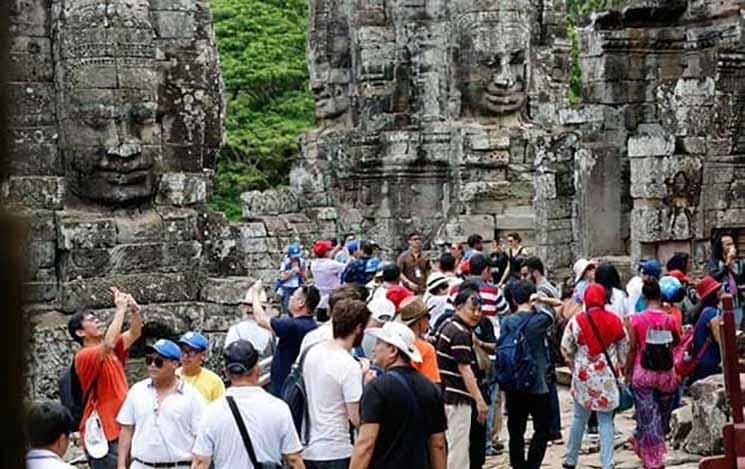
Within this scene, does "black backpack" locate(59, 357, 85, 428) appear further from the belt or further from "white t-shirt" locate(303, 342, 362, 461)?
"white t-shirt" locate(303, 342, 362, 461)

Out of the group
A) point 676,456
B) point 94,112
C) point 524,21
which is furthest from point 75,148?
point 524,21

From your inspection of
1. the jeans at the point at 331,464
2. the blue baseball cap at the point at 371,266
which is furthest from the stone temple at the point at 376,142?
the blue baseball cap at the point at 371,266

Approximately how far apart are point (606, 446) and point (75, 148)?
5738mm

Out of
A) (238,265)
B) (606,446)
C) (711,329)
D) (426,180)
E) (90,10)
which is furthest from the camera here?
(426,180)

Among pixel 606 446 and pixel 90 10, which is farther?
pixel 90 10

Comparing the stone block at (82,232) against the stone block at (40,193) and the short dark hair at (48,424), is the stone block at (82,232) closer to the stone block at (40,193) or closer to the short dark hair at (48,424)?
the stone block at (40,193)

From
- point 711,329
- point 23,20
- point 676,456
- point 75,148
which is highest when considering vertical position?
point 23,20

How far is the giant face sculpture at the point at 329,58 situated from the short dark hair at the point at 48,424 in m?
27.9

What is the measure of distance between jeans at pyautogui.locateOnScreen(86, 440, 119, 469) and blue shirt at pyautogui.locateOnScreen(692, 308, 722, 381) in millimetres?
5536

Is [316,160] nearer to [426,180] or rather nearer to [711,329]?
[426,180]

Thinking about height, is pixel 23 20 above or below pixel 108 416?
above

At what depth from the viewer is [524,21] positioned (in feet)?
90.0

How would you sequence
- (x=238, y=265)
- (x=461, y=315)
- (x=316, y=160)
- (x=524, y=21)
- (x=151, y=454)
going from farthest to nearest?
(x=316, y=160) < (x=524, y=21) < (x=238, y=265) < (x=461, y=315) < (x=151, y=454)

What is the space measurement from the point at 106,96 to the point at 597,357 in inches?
214
